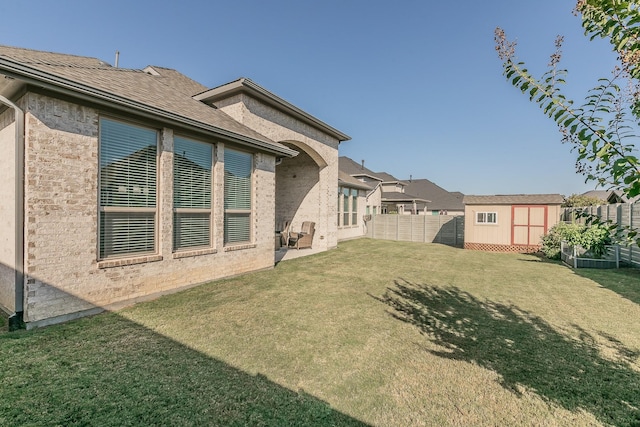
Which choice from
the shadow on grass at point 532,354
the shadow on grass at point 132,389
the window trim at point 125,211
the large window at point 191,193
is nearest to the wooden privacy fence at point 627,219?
Answer: the shadow on grass at point 532,354

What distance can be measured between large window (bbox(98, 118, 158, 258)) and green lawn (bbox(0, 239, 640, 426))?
1288 millimetres

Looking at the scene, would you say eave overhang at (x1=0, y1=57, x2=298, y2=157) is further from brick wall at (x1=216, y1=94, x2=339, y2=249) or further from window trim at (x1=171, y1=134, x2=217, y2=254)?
brick wall at (x1=216, y1=94, x2=339, y2=249)

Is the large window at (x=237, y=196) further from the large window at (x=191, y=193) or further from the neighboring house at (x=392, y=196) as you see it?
the neighboring house at (x=392, y=196)

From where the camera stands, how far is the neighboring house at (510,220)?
45.6 feet

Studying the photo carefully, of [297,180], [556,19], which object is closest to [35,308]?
[556,19]

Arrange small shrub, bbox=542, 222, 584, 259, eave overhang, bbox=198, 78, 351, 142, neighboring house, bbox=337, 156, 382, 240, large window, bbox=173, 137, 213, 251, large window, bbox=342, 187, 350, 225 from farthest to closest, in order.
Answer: large window, bbox=342, 187, 350, 225 → neighboring house, bbox=337, 156, 382, 240 → small shrub, bbox=542, 222, 584, 259 → eave overhang, bbox=198, 78, 351, 142 → large window, bbox=173, 137, 213, 251

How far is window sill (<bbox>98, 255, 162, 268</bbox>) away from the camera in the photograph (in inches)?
195

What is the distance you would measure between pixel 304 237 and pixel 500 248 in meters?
10.7

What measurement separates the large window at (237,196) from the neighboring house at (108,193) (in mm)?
30

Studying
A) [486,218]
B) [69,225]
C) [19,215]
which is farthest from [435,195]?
[19,215]

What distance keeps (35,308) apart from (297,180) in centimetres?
1138

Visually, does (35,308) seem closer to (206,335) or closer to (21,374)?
(21,374)

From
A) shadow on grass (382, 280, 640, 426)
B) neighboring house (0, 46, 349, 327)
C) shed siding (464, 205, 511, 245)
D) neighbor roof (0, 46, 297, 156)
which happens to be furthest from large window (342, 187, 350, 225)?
shadow on grass (382, 280, 640, 426)

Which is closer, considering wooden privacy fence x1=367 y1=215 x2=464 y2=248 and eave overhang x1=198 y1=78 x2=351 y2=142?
eave overhang x1=198 y1=78 x2=351 y2=142
